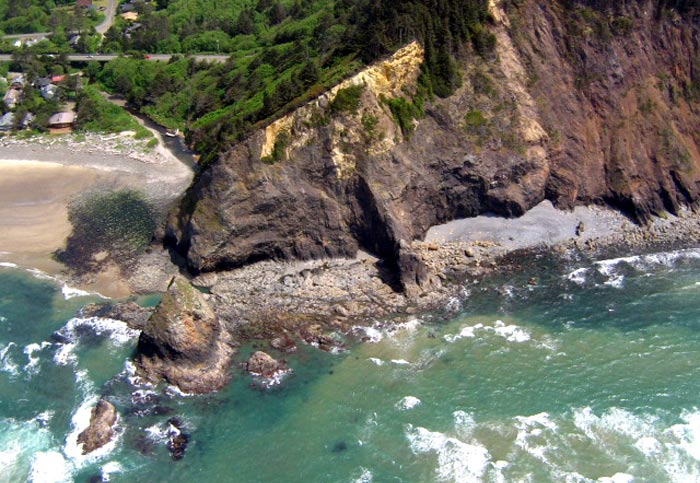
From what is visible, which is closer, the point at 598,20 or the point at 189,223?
the point at 189,223

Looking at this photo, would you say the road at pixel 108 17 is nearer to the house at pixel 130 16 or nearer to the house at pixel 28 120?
the house at pixel 130 16

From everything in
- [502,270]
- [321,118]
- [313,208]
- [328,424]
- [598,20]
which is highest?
[598,20]

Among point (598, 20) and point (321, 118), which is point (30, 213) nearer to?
point (321, 118)

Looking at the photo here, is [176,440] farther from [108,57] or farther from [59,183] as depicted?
[108,57]

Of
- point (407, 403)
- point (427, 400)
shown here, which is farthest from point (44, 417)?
point (427, 400)

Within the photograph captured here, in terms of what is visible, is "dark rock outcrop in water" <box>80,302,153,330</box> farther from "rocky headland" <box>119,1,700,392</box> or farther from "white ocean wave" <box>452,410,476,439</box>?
"white ocean wave" <box>452,410,476,439</box>

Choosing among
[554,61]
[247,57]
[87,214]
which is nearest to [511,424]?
[554,61]

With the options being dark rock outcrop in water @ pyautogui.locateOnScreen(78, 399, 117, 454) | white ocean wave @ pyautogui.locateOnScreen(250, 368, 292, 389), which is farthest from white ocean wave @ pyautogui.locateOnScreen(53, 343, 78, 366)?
white ocean wave @ pyautogui.locateOnScreen(250, 368, 292, 389)
